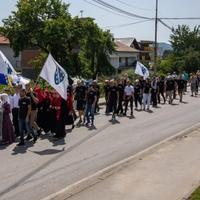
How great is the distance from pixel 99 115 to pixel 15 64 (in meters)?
49.9

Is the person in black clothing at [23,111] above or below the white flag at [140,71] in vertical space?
below

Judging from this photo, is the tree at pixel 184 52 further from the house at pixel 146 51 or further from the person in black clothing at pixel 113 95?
the person in black clothing at pixel 113 95

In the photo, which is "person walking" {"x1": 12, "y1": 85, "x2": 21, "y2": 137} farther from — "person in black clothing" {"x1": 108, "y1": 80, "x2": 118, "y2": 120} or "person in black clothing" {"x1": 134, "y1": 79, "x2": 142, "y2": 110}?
"person in black clothing" {"x1": 134, "y1": 79, "x2": 142, "y2": 110}

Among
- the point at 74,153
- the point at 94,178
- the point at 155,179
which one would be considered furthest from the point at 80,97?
the point at 155,179

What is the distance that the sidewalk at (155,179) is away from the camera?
8820 mm

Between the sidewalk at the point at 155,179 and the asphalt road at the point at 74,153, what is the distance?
2.83 ft

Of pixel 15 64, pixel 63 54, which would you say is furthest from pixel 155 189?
pixel 15 64

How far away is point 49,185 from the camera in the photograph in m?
9.82

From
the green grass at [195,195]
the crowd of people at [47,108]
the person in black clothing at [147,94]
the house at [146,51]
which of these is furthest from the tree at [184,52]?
the green grass at [195,195]

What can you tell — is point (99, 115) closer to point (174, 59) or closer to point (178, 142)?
point (178, 142)

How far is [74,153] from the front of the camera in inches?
514

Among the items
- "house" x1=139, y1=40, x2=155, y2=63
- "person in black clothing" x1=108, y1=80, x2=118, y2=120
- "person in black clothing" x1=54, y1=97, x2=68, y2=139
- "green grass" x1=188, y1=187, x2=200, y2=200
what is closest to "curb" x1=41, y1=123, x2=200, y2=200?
"green grass" x1=188, y1=187, x2=200, y2=200

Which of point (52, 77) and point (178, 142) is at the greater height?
point (52, 77)

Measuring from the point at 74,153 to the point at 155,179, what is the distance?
355cm
